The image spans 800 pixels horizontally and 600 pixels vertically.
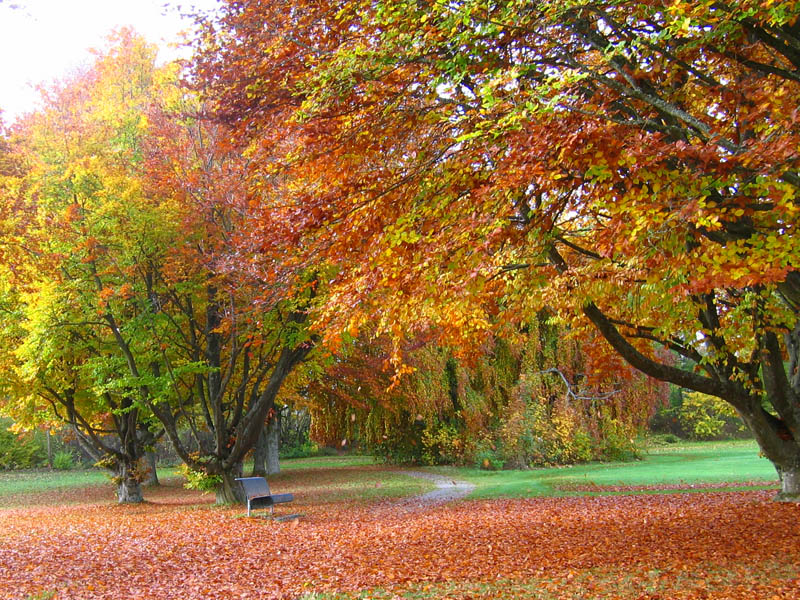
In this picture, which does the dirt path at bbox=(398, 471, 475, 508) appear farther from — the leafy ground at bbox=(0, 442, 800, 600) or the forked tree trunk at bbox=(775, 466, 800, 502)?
the forked tree trunk at bbox=(775, 466, 800, 502)

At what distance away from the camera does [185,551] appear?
8219 millimetres

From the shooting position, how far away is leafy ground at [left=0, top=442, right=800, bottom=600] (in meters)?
5.77

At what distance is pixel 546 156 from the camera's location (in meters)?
5.63

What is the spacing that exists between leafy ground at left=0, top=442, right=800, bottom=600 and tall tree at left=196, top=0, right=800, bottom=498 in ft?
6.76

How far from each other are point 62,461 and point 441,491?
24871mm

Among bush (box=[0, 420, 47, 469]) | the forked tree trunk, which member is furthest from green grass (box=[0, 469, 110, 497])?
A: the forked tree trunk

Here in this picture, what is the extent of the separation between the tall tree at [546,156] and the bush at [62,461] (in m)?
29.4

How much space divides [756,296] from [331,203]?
17.2 ft

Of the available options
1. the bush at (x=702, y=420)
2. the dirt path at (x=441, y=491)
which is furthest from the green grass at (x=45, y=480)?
the bush at (x=702, y=420)

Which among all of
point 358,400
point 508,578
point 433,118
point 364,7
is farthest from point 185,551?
point 358,400

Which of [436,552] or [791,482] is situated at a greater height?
[791,482]

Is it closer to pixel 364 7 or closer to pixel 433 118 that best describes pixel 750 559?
pixel 433 118

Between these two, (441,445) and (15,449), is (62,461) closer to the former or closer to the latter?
(15,449)

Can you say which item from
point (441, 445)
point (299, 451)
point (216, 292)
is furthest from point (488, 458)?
point (299, 451)
